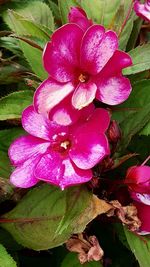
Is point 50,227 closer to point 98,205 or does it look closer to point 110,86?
point 98,205

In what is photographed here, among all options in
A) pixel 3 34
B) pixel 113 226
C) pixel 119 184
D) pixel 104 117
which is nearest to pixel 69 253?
pixel 113 226

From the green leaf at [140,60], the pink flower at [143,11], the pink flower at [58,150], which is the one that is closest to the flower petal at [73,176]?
the pink flower at [58,150]

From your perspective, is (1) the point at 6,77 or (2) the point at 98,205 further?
(1) the point at 6,77

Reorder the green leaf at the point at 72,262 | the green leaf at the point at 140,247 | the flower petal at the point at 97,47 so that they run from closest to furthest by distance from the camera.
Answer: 1. the flower petal at the point at 97,47
2. the green leaf at the point at 140,247
3. the green leaf at the point at 72,262

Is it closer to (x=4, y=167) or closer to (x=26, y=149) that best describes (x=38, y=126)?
(x=26, y=149)

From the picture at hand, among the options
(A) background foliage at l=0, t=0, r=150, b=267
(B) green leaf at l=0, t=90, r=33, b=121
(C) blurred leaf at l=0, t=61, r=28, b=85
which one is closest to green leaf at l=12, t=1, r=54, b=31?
(A) background foliage at l=0, t=0, r=150, b=267

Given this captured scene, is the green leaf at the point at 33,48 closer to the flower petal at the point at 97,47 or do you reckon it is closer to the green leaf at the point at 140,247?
the flower petal at the point at 97,47
